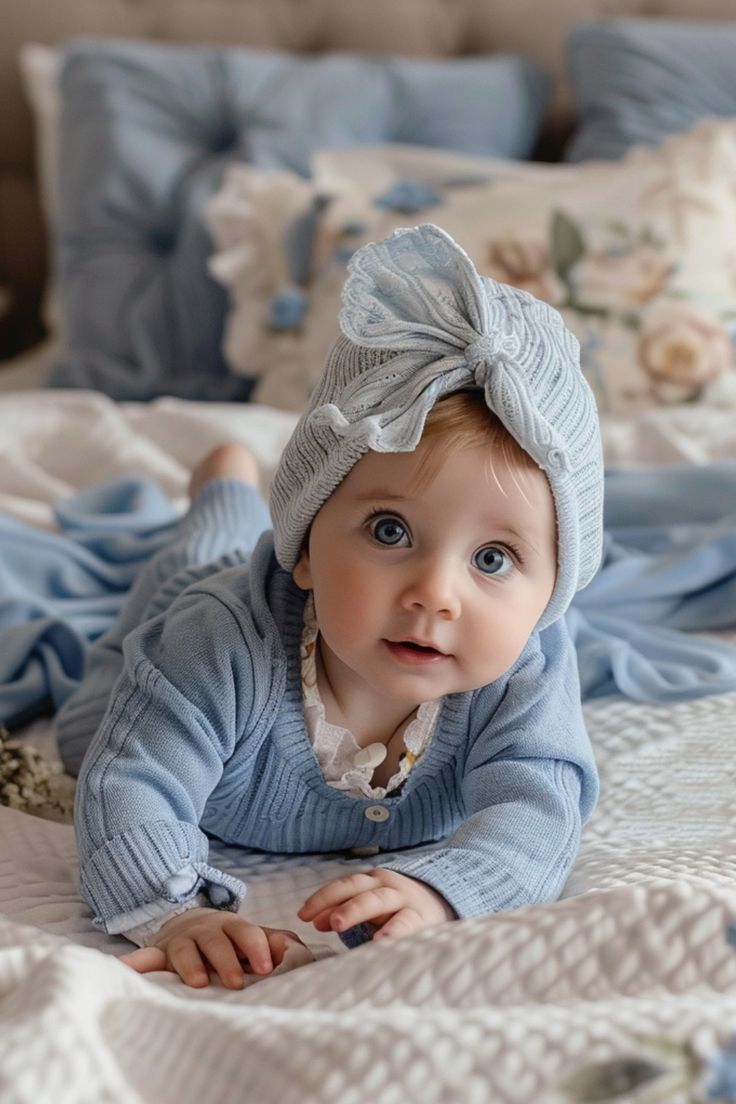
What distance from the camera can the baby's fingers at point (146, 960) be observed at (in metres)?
0.80

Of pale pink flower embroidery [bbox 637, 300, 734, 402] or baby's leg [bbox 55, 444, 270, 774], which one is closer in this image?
baby's leg [bbox 55, 444, 270, 774]

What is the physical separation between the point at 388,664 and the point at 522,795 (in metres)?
0.14

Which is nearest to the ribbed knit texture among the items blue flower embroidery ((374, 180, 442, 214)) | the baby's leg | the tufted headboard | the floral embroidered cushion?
the baby's leg

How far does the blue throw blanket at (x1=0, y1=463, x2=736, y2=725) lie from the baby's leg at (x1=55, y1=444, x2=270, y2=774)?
6 centimetres

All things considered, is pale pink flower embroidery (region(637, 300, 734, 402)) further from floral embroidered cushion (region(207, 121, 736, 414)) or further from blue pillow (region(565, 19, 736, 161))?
blue pillow (region(565, 19, 736, 161))

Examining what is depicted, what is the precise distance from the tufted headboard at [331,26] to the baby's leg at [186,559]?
1187mm

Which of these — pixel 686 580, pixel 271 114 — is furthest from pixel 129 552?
pixel 271 114

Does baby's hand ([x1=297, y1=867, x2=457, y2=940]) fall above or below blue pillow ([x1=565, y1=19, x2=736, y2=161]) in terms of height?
below

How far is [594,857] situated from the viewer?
928 mm

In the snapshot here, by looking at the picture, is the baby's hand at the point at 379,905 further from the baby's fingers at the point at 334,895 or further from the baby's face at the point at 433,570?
the baby's face at the point at 433,570

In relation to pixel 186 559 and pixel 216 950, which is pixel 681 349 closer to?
pixel 186 559

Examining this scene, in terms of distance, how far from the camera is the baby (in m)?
0.85

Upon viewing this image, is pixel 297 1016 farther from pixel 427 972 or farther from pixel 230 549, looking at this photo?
pixel 230 549

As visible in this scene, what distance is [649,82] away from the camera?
2.20 m
